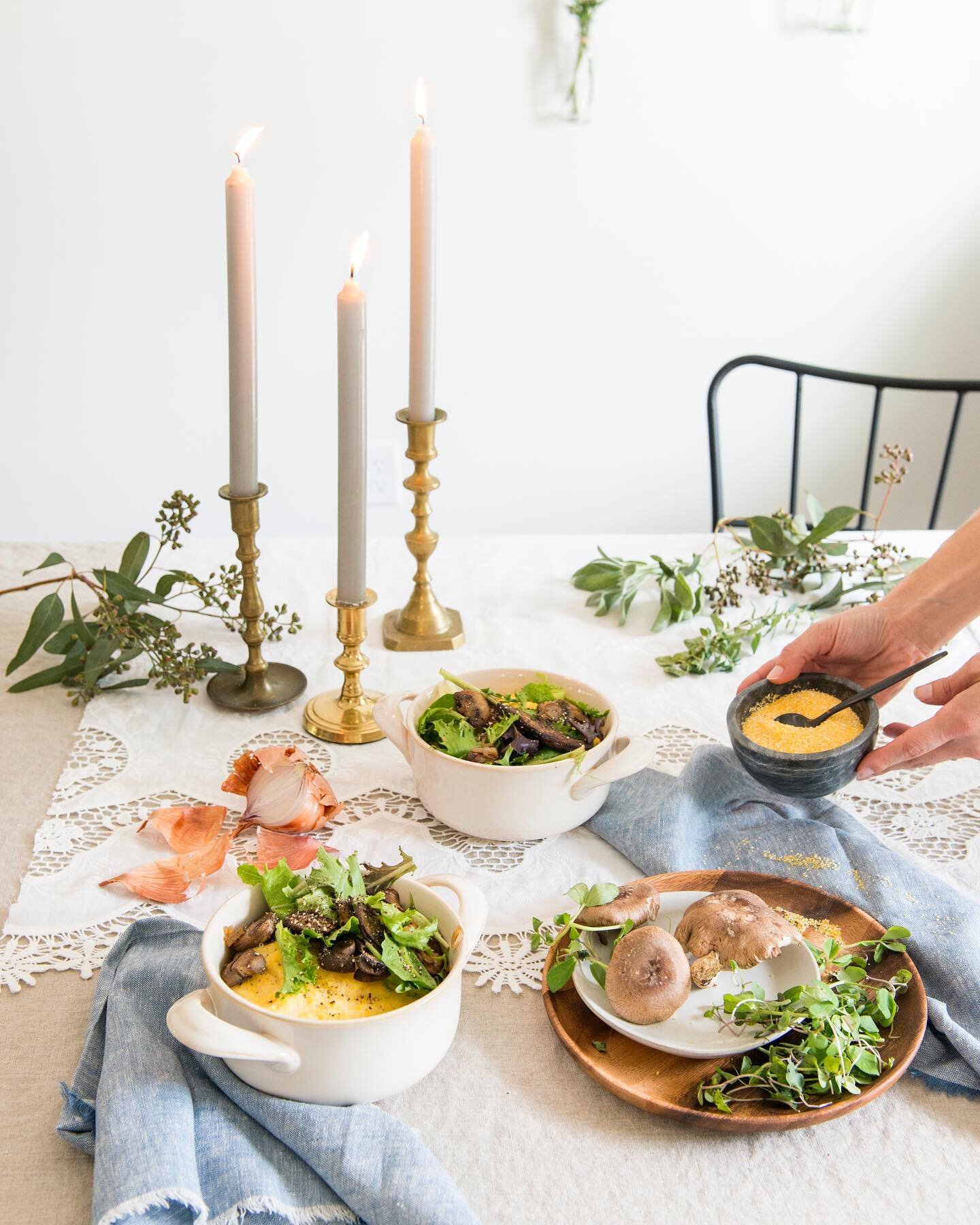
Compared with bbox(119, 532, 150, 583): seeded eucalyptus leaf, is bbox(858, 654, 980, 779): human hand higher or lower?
lower

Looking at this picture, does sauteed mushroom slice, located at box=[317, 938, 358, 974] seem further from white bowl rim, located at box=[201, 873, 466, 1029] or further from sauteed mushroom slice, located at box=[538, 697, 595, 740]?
sauteed mushroom slice, located at box=[538, 697, 595, 740]

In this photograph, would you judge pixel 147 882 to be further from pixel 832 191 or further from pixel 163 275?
pixel 832 191

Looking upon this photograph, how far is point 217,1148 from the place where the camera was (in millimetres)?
628

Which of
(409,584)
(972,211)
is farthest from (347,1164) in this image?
(972,211)

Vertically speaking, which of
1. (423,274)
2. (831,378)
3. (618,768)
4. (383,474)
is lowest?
(383,474)

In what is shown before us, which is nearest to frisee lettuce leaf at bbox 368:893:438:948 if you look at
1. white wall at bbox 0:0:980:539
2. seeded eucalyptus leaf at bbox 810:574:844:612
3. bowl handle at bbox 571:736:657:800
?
bowl handle at bbox 571:736:657:800

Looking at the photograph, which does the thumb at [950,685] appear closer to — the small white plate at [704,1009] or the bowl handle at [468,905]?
the small white plate at [704,1009]

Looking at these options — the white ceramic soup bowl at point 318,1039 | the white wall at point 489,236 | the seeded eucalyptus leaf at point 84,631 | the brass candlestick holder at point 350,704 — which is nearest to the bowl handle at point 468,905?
the white ceramic soup bowl at point 318,1039

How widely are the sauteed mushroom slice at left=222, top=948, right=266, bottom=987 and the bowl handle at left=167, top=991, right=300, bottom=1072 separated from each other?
3 cm

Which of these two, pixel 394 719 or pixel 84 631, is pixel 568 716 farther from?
pixel 84 631

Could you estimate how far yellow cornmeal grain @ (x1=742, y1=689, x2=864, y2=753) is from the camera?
0.90 m

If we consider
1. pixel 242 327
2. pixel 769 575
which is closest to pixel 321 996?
pixel 242 327

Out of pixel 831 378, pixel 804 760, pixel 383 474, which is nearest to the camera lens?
pixel 804 760

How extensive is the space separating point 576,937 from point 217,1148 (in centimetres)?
26
